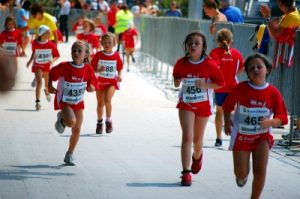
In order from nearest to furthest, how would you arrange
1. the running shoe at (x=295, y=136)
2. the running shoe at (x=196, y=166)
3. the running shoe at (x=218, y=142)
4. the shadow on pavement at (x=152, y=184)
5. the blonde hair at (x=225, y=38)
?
the shadow on pavement at (x=152, y=184) → the running shoe at (x=196, y=166) → the blonde hair at (x=225, y=38) → the running shoe at (x=218, y=142) → the running shoe at (x=295, y=136)

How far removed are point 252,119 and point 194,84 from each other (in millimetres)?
1846

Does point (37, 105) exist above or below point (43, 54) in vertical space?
below

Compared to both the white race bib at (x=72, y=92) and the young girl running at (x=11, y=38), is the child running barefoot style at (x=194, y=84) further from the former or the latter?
the young girl running at (x=11, y=38)

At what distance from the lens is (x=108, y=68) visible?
42.1 ft

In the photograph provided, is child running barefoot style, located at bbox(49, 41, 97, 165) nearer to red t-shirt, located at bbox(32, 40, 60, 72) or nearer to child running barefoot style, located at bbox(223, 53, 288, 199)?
child running barefoot style, located at bbox(223, 53, 288, 199)

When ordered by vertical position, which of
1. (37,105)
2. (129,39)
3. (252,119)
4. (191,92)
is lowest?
(129,39)

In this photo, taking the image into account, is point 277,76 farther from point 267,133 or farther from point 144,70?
point 144,70

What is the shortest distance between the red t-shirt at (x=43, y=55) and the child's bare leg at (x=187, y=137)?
7740 mm

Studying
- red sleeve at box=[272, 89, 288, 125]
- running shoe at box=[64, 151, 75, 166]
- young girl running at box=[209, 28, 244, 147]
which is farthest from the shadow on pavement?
young girl running at box=[209, 28, 244, 147]

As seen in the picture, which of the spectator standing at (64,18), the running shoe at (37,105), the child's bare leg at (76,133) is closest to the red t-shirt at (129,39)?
the running shoe at (37,105)

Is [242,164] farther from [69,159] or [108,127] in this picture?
[108,127]

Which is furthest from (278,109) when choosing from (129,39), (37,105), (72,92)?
(129,39)

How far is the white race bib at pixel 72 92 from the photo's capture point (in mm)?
10031

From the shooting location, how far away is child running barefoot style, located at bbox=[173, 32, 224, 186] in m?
8.90
